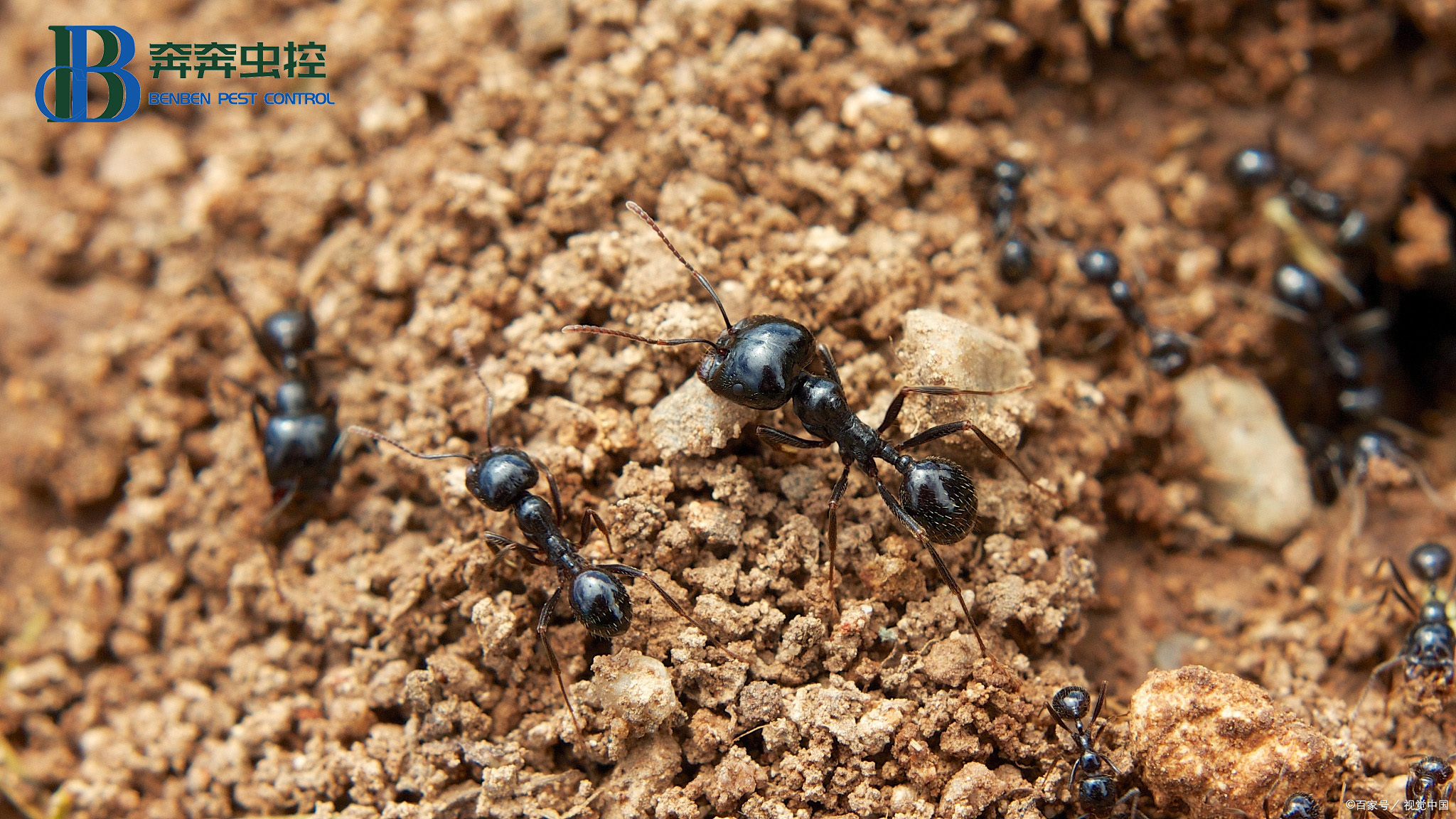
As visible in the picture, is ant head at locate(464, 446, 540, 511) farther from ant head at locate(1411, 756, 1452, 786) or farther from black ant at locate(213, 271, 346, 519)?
ant head at locate(1411, 756, 1452, 786)

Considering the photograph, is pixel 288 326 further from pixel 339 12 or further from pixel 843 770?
pixel 843 770

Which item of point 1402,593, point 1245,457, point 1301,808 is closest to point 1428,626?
point 1402,593

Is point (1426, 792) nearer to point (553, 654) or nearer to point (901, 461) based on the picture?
point (901, 461)

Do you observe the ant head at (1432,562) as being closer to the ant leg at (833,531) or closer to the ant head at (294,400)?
the ant leg at (833,531)

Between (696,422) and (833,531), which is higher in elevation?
(696,422)

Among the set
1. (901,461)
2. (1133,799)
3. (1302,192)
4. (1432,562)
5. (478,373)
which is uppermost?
(1302,192)
